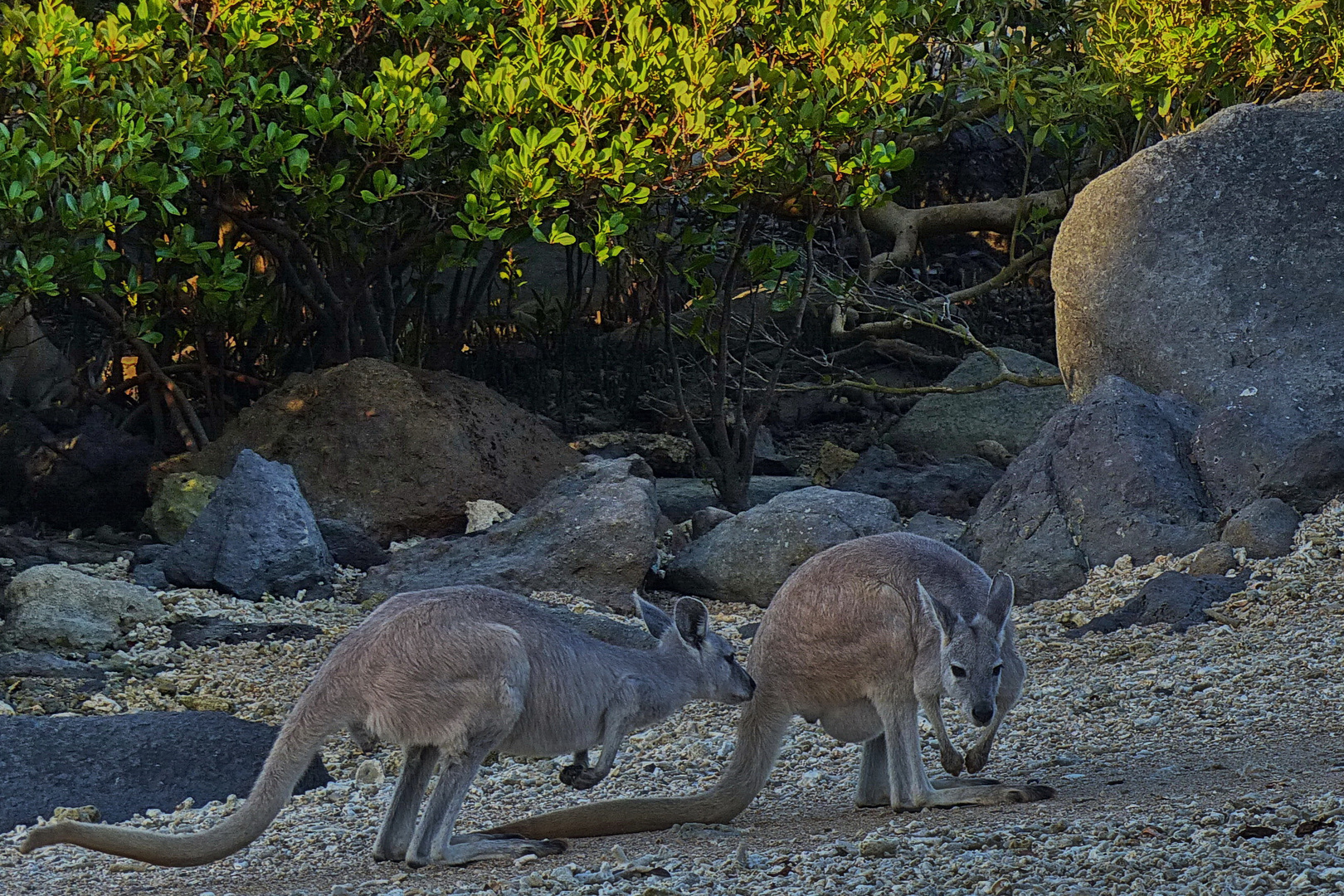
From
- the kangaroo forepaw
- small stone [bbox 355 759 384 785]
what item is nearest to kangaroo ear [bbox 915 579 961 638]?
the kangaroo forepaw

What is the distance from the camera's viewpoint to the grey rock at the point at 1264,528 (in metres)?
7.03

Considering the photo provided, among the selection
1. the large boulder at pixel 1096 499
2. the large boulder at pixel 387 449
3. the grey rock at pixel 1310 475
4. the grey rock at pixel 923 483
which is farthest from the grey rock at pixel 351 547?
the grey rock at pixel 1310 475

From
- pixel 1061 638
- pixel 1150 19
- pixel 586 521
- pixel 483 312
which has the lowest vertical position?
pixel 1061 638

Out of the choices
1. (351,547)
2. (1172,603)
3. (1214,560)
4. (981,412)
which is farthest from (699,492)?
(1172,603)

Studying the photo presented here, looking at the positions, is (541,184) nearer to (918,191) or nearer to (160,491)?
(160,491)

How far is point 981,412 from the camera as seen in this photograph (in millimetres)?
12305

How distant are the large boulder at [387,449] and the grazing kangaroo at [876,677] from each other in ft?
16.2

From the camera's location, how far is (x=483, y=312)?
13.4 meters

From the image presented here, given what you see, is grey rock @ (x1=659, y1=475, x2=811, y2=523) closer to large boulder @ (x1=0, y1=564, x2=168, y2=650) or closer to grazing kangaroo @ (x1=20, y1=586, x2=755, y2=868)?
large boulder @ (x1=0, y1=564, x2=168, y2=650)

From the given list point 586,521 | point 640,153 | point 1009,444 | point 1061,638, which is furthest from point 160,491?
point 1009,444

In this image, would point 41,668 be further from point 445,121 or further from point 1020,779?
point 1020,779

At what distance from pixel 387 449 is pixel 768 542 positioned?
2.81 metres

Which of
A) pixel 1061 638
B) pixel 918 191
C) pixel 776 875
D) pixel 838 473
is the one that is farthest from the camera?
pixel 918 191

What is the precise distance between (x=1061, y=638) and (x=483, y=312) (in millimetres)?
7702
